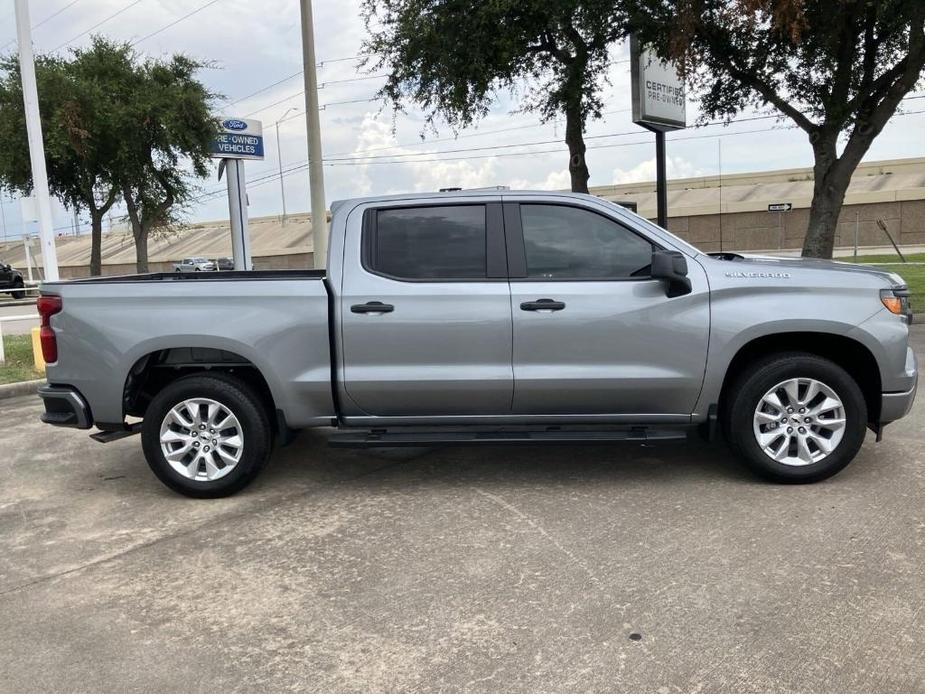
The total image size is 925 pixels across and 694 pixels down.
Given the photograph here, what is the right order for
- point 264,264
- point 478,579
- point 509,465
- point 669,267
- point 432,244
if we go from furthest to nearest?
point 264,264, point 509,465, point 432,244, point 669,267, point 478,579

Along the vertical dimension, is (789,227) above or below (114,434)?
above

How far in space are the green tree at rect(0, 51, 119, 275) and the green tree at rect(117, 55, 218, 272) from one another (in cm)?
60

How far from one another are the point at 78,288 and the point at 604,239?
3331 mm

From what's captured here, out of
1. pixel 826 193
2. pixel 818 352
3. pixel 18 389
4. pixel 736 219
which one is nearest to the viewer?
pixel 818 352

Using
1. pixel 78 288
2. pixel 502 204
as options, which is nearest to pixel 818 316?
pixel 502 204

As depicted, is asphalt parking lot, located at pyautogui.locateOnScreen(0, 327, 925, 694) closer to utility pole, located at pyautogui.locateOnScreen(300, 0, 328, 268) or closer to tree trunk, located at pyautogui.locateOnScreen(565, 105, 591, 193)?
utility pole, located at pyautogui.locateOnScreen(300, 0, 328, 268)

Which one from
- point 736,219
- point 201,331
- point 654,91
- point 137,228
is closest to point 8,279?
point 137,228

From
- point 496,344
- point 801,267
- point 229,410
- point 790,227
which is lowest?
point 229,410

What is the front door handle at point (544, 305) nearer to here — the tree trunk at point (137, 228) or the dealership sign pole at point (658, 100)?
the dealership sign pole at point (658, 100)

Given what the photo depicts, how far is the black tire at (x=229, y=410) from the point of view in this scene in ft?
15.7

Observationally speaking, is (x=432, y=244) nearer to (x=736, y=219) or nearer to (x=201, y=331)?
(x=201, y=331)

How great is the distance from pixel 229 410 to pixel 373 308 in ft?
3.71

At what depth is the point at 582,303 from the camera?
4.64 metres

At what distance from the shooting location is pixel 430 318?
4660 mm
